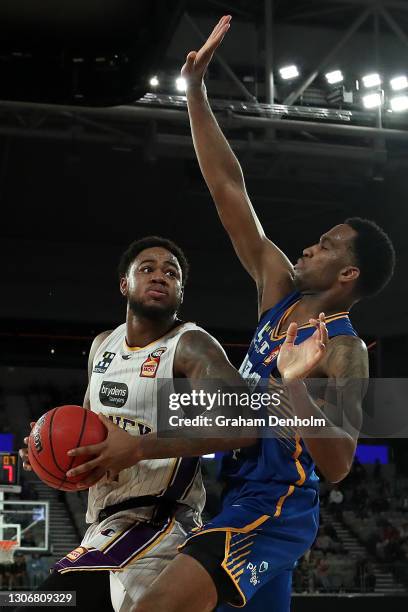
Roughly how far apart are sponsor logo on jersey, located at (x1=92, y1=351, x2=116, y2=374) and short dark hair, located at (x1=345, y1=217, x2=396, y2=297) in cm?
103

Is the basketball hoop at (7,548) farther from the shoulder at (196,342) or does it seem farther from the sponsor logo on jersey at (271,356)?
the sponsor logo on jersey at (271,356)

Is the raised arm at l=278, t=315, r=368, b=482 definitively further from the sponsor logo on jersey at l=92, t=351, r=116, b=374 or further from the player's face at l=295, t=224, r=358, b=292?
the sponsor logo on jersey at l=92, t=351, r=116, b=374

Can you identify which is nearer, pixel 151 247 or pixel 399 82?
pixel 151 247

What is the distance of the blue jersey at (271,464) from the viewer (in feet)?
10.3

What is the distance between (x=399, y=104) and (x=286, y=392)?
8.29 meters

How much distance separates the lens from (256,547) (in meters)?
3.07

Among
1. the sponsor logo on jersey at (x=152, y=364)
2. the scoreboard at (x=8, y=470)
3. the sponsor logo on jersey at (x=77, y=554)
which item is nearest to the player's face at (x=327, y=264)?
the sponsor logo on jersey at (x=152, y=364)

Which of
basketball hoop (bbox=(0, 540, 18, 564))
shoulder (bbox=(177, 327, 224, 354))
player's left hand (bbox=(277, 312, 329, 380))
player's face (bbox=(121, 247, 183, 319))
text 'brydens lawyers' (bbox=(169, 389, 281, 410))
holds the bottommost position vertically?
basketball hoop (bbox=(0, 540, 18, 564))

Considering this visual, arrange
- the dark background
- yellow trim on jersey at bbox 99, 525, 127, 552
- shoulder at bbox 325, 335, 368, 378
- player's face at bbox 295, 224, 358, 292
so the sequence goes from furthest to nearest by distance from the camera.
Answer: the dark background < player's face at bbox 295, 224, 358, 292 < yellow trim on jersey at bbox 99, 525, 127, 552 < shoulder at bbox 325, 335, 368, 378

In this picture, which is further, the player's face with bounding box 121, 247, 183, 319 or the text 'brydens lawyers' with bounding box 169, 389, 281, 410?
the player's face with bounding box 121, 247, 183, 319

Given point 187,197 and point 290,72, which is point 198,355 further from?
point 187,197

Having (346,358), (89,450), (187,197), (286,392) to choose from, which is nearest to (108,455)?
(89,450)

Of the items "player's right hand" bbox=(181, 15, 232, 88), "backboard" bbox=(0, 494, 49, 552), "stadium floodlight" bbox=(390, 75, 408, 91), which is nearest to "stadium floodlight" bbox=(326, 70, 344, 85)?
"stadium floodlight" bbox=(390, 75, 408, 91)

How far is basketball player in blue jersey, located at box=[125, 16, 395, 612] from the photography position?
2766 millimetres
